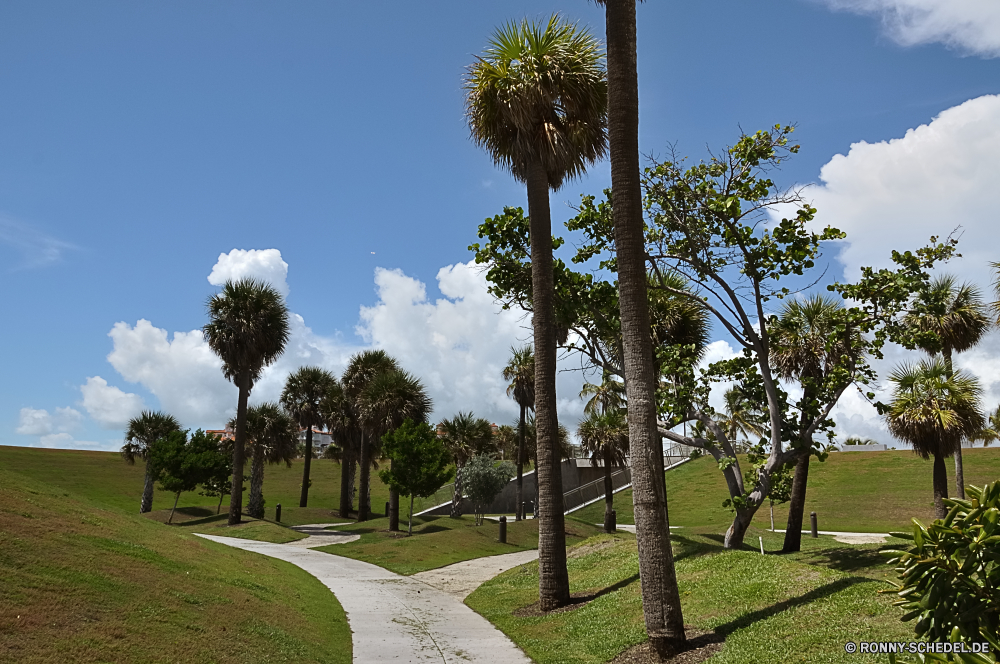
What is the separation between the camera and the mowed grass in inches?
1055

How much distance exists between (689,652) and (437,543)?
69.9ft

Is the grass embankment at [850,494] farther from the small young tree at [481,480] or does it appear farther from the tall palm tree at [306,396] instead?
the tall palm tree at [306,396]

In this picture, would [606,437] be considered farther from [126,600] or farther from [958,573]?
[958,573]

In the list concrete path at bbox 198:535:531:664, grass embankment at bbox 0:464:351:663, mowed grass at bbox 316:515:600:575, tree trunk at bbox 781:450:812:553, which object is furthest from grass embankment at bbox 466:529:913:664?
mowed grass at bbox 316:515:600:575

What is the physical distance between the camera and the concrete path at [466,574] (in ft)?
67.6

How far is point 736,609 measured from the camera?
37.0ft

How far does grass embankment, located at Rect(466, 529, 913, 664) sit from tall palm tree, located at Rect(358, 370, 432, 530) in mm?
23514

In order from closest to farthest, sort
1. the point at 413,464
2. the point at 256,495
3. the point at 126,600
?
the point at 126,600, the point at 413,464, the point at 256,495

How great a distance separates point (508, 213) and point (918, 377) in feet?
52.3

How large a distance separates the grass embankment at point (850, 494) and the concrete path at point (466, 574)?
1923cm

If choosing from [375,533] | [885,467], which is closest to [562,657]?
[375,533]

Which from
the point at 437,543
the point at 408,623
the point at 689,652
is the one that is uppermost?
the point at 689,652

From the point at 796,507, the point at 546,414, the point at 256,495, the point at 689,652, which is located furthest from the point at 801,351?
the point at 256,495

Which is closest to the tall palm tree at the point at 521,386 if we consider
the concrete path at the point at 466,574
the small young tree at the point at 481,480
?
the small young tree at the point at 481,480
